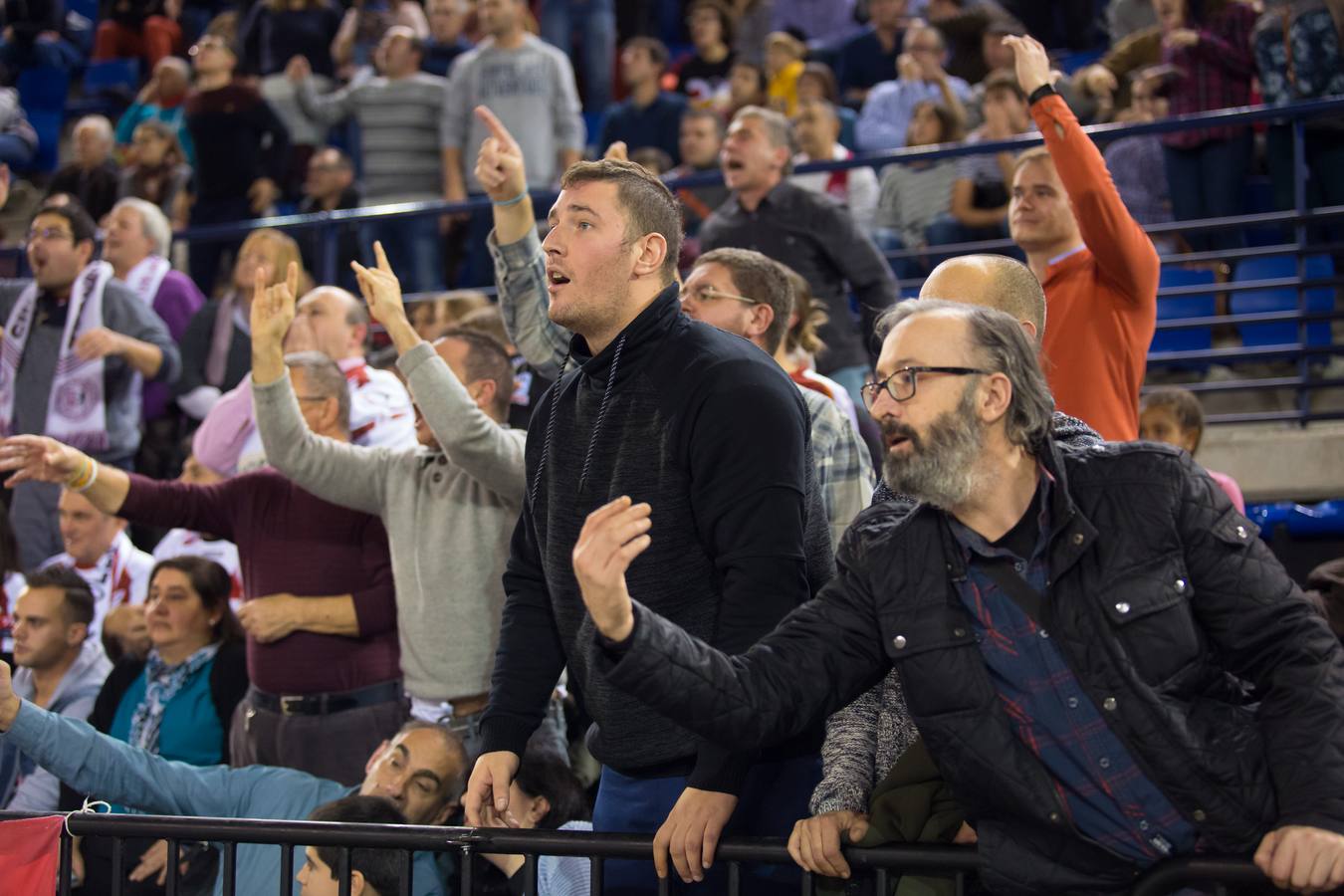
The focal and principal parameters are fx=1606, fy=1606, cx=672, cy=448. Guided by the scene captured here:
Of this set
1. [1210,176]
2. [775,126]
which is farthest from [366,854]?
[1210,176]

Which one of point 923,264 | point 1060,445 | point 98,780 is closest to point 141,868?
point 98,780

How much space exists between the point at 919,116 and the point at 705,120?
1.10 metres

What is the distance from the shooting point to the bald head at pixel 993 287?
3172mm

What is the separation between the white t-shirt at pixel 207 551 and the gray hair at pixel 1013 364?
3698mm

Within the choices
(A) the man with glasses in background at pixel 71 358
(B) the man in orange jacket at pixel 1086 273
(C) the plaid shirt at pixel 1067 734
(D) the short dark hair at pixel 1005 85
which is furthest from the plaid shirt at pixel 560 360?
(D) the short dark hair at pixel 1005 85

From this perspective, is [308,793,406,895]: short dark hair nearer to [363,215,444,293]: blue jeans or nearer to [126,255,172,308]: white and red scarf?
[126,255,172,308]: white and red scarf

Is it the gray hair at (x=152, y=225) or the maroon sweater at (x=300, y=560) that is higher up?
the gray hair at (x=152, y=225)

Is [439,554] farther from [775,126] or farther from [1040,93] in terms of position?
[775,126]

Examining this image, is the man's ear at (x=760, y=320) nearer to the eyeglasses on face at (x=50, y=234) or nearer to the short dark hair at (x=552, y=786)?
the short dark hair at (x=552, y=786)

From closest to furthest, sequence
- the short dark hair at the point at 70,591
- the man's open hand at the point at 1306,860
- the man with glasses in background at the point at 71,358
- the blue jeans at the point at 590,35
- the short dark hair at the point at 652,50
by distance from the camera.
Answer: the man's open hand at the point at 1306,860 → the short dark hair at the point at 70,591 → the man with glasses in background at the point at 71,358 → the short dark hair at the point at 652,50 → the blue jeans at the point at 590,35

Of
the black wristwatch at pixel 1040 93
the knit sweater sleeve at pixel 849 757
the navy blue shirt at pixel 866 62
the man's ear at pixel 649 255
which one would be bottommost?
the knit sweater sleeve at pixel 849 757

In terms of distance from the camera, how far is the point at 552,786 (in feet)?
12.6

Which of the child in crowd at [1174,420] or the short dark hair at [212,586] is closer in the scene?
the short dark hair at [212,586]

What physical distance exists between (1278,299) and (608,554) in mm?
5236
